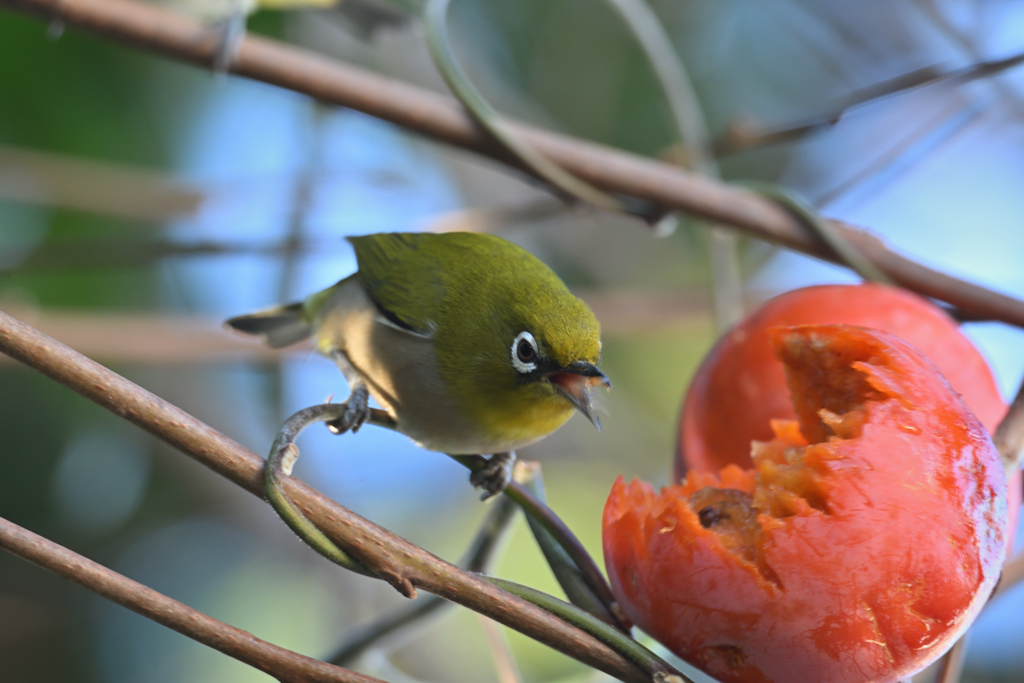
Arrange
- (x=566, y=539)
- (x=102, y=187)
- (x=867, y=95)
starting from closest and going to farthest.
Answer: (x=566, y=539)
(x=867, y=95)
(x=102, y=187)

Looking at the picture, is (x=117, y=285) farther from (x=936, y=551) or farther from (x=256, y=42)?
(x=936, y=551)

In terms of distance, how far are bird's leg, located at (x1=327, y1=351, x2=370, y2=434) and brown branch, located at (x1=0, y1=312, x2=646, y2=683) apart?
1.18 ft

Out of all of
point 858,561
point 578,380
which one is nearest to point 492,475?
point 578,380

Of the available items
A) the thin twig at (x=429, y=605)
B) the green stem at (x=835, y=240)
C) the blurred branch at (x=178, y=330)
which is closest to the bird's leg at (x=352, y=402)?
the thin twig at (x=429, y=605)

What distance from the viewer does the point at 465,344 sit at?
2.02 meters

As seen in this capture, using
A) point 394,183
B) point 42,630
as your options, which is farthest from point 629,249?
point 42,630

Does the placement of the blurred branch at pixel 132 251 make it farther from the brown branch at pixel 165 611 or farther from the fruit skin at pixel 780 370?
the brown branch at pixel 165 611

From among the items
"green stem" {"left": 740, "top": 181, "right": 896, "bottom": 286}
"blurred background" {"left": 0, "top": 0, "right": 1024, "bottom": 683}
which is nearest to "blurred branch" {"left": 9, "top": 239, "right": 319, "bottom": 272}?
"blurred background" {"left": 0, "top": 0, "right": 1024, "bottom": 683}

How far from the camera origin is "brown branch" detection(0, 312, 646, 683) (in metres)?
0.98

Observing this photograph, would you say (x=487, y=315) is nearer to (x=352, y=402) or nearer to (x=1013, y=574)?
(x=352, y=402)

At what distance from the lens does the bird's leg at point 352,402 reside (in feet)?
5.10

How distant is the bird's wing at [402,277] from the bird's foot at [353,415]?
0.29 metres

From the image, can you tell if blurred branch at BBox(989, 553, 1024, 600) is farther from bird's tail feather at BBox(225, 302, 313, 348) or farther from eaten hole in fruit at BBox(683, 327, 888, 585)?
bird's tail feather at BBox(225, 302, 313, 348)

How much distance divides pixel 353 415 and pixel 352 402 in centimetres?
14
